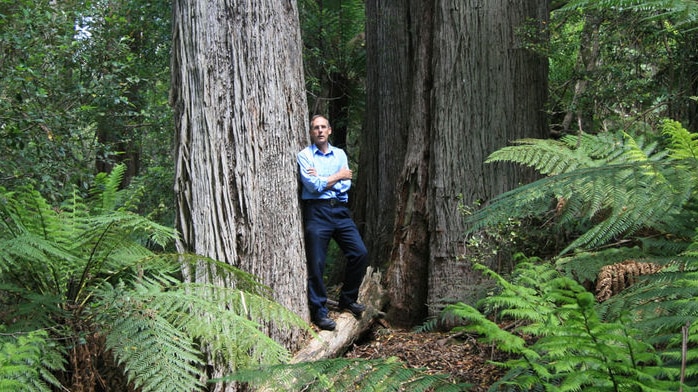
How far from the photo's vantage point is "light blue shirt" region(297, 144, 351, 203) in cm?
525

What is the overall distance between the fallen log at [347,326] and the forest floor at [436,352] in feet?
0.44

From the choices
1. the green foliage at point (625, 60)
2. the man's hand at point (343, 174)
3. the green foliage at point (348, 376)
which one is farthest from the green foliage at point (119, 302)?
the green foliage at point (625, 60)

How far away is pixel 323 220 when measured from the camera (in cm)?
543

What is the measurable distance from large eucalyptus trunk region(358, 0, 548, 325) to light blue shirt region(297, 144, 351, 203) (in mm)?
780

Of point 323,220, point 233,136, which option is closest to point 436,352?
point 323,220

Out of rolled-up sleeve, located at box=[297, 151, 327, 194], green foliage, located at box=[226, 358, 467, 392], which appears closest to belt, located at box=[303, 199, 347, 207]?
Result: rolled-up sleeve, located at box=[297, 151, 327, 194]

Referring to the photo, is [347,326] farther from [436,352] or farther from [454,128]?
[454,128]

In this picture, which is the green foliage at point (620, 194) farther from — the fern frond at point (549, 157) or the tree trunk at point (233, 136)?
the tree trunk at point (233, 136)

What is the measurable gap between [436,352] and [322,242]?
1326 millimetres

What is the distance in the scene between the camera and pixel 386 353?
17.5ft

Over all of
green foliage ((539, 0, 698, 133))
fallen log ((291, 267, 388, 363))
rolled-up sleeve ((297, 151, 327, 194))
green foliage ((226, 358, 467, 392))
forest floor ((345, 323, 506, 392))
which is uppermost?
green foliage ((539, 0, 698, 133))

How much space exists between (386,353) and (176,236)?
6.80ft

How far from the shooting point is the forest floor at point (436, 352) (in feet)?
14.9

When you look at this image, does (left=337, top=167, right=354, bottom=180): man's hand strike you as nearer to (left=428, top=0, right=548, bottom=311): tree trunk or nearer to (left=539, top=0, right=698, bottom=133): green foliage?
(left=428, top=0, right=548, bottom=311): tree trunk
